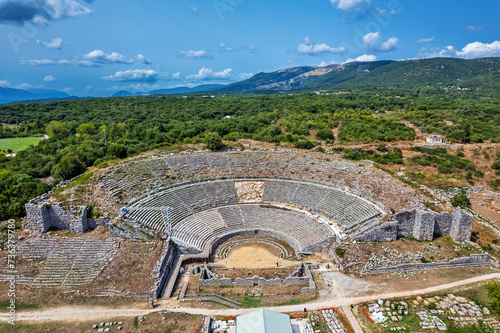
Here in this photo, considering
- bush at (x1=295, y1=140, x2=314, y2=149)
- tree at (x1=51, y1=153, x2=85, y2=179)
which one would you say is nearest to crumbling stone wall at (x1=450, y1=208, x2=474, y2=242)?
bush at (x1=295, y1=140, x2=314, y2=149)

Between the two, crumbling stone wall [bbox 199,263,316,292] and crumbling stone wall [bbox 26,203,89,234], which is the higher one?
crumbling stone wall [bbox 26,203,89,234]

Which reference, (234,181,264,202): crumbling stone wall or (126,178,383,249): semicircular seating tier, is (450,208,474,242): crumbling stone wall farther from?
(234,181,264,202): crumbling stone wall

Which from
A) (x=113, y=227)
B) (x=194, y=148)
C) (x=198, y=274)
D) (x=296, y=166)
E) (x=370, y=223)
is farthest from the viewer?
(x=194, y=148)

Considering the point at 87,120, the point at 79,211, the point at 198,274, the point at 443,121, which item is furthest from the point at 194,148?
the point at 443,121

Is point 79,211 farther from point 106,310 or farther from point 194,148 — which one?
point 194,148

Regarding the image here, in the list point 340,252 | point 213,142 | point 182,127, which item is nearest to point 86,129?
point 182,127

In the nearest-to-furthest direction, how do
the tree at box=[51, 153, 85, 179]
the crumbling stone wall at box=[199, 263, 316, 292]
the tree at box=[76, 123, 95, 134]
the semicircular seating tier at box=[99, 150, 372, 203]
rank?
the crumbling stone wall at box=[199, 263, 316, 292]
the semicircular seating tier at box=[99, 150, 372, 203]
the tree at box=[51, 153, 85, 179]
the tree at box=[76, 123, 95, 134]

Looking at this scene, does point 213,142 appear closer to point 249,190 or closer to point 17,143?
point 249,190
